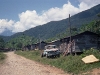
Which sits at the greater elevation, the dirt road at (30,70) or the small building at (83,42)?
the small building at (83,42)

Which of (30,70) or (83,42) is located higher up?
(83,42)

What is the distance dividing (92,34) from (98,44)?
231cm

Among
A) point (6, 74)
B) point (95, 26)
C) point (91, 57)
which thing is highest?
point (95, 26)

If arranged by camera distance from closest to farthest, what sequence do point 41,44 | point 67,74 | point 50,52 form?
point 67,74
point 50,52
point 41,44

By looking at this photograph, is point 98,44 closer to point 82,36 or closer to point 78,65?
point 82,36

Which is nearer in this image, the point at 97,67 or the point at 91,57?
the point at 97,67

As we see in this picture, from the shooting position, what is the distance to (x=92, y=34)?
32969 millimetres

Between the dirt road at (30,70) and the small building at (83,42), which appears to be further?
the small building at (83,42)

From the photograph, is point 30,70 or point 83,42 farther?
point 83,42

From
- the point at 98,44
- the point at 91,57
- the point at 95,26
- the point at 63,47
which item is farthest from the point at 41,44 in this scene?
the point at 91,57

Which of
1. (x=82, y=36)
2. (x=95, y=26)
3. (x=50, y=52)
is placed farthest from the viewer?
(x=95, y=26)

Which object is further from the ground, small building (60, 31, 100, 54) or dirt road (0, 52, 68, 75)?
small building (60, 31, 100, 54)

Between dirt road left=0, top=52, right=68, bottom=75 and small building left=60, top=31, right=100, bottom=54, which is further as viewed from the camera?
small building left=60, top=31, right=100, bottom=54

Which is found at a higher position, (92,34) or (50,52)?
(92,34)
